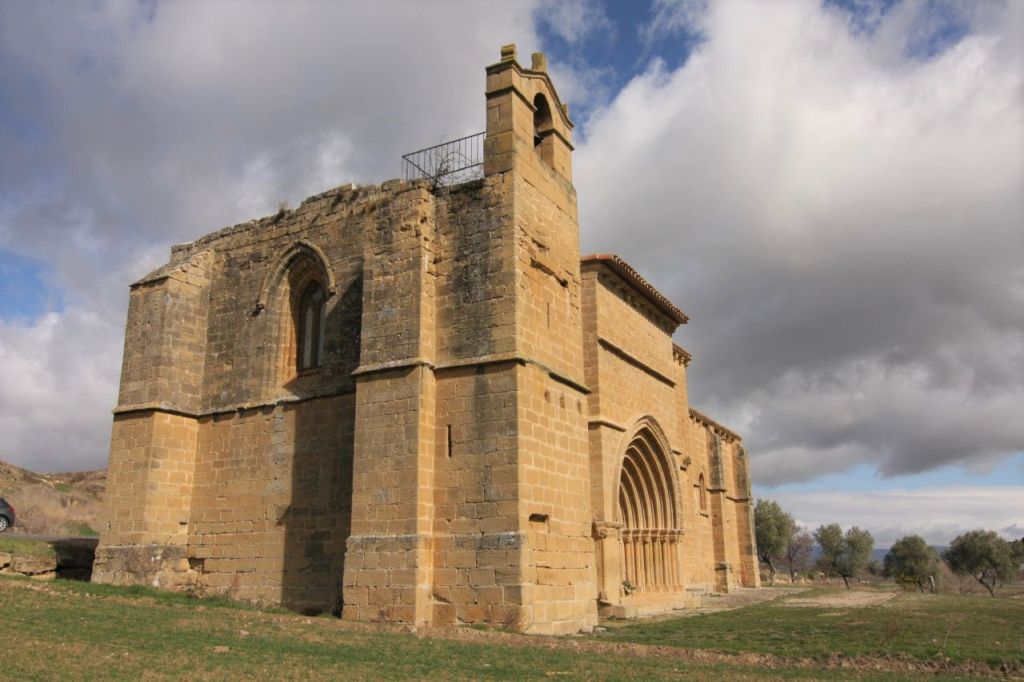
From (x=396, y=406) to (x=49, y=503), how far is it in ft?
77.3

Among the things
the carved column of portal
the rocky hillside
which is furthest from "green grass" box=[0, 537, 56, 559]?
the carved column of portal

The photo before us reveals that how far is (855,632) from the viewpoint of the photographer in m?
12.8

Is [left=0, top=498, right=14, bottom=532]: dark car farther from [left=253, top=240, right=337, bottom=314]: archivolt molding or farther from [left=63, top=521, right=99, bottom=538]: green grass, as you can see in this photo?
[left=253, top=240, right=337, bottom=314]: archivolt molding

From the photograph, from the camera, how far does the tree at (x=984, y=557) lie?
48219mm

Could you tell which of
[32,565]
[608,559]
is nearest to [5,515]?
[32,565]

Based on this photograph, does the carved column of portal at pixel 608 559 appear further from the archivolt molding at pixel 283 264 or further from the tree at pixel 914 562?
the tree at pixel 914 562

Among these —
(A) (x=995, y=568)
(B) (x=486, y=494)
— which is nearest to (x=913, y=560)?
(A) (x=995, y=568)

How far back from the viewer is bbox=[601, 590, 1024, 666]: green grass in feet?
34.8

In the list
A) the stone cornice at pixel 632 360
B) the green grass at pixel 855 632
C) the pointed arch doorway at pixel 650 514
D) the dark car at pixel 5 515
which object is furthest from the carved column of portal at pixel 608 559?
the dark car at pixel 5 515

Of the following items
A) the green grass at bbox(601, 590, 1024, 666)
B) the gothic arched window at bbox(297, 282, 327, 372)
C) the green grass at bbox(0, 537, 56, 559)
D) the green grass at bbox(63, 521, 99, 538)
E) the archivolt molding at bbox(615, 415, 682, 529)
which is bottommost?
the green grass at bbox(601, 590, 1024, 666)

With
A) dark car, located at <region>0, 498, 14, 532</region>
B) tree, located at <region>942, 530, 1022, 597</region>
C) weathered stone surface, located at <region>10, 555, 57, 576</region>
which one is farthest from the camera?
tree, located at <region>942, 530, 1022, 597</region>

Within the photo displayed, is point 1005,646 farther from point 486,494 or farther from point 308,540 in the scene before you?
point 308,540

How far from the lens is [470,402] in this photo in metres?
12.4

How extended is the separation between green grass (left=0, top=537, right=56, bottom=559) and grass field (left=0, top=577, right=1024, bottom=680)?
1892 mm
